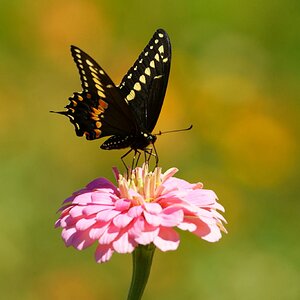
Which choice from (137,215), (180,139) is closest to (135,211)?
(137,215)

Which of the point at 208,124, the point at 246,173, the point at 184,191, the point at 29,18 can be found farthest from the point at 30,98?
the point at 184,191

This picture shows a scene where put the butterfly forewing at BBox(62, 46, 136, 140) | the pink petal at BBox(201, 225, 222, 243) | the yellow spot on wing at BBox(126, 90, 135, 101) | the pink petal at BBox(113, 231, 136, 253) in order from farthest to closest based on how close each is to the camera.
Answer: the yellow spot on wing at BBox(126, 90, 135, 101) < the butterfly forewing at BBox(62, 46, 136, 140) < the pink petal at BBox(201, 225, 222, 243) < the pink petal at BBox(113, 231, 136, 253)

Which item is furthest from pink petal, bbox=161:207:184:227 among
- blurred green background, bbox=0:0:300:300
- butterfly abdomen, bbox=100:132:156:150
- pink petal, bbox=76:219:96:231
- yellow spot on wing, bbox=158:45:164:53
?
→ blurred green background, bbox=0:0:300:300

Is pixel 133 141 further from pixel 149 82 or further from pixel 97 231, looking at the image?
pixel 97 231

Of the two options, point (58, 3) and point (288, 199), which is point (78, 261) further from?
point (58, 3)

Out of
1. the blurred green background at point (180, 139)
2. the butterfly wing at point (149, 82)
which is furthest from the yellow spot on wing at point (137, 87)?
the blurred green background at point (180, 139)

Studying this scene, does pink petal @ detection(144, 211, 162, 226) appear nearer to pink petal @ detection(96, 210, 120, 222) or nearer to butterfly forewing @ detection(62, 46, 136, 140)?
pink petal @ detection(96, 210, 120, 222)

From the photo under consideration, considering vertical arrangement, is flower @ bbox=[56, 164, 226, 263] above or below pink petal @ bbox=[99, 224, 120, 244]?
above
